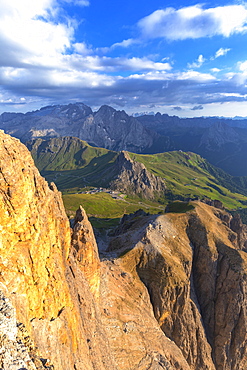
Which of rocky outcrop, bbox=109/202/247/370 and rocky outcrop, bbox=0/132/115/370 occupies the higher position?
rocky outcrop, bbox=0/132/115/370

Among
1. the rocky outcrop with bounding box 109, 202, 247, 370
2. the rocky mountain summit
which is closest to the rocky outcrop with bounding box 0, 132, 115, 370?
the rocky mountain summit

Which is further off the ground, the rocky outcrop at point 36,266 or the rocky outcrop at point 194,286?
the rocky outcrop at point 36,266

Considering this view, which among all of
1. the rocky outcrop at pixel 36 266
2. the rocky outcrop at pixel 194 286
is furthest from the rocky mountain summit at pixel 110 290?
the rocky outcrop at pixel 194 286

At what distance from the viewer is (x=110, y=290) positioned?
229 ft

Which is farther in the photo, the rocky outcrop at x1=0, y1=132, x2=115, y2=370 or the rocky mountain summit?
the rocky mountain summit

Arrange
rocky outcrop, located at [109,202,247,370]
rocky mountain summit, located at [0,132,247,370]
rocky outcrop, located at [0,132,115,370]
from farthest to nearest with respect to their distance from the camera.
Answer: rocky outcrop, located at [109,202,247,370] → rocky mountain summit, located at [0,132,247,370] → rocky outcrop, located at [0,132,115,370]

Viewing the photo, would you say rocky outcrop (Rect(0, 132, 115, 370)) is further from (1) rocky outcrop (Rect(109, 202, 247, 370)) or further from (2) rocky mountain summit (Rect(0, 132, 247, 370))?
(1) rocky outcrop (Rect(109, 202, 247, 370))

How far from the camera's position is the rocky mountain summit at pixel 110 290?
92.5ft

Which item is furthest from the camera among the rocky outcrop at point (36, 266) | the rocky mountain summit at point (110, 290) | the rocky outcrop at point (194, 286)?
the rocky outcrop at point (194, 286)

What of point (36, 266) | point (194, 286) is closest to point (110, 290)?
point (36, 266)

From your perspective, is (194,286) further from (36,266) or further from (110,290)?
(36,266)

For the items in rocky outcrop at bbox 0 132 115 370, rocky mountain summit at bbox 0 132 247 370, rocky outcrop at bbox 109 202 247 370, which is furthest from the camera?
rocky outcrop at bbox 109 202 247 370

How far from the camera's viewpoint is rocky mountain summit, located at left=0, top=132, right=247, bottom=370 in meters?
28.2

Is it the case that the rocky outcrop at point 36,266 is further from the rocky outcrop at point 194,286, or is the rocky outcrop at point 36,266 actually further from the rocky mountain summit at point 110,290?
the rocky outcrop at point 194,286
